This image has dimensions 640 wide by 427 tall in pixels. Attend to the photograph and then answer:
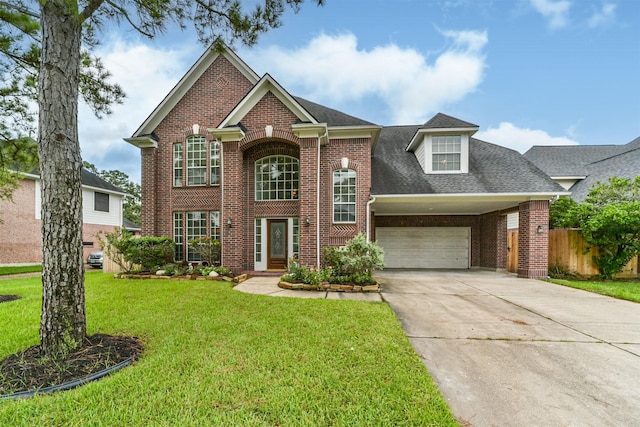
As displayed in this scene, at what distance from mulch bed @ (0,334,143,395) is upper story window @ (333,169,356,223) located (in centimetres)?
747

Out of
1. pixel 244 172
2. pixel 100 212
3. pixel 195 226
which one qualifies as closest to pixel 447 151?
pixel 244 172

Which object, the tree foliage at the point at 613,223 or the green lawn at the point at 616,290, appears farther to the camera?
the tree foliage at the point at 613,223

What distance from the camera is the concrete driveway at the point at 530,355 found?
7.98 ft

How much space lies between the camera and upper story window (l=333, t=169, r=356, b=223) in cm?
1012

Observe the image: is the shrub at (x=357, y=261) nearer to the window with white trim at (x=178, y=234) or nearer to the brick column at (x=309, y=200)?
the brick column at (x=309, y=200)

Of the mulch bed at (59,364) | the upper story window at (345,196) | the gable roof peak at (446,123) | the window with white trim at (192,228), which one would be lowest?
the mulch bed at (59,364)

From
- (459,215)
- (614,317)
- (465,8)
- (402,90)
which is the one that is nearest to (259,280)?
(614,317)

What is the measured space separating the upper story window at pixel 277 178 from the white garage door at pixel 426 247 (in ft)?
18.2

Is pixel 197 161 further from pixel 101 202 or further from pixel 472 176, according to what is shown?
pixel 101 202

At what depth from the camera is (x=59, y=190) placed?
3.15 metres

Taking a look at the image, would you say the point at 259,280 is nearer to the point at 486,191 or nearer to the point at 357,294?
the point at 357,294

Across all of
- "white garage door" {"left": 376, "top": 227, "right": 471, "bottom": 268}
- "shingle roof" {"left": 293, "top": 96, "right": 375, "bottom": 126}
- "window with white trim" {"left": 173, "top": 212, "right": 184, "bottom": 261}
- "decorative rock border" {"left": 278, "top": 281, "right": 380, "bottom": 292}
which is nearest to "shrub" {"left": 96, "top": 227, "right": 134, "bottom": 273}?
"window with white trim" {"left": 173, "top": 212, "right": 184, "bottom": 261}

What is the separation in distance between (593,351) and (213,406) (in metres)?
4.74

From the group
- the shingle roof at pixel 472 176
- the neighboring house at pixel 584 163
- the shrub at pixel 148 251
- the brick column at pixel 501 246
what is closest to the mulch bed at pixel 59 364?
the shrub at pixel 148 251
